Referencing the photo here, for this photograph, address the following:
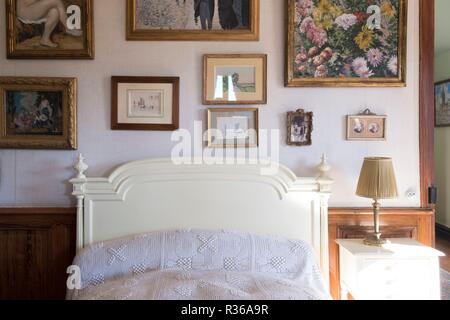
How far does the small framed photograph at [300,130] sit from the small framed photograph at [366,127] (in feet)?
0.86

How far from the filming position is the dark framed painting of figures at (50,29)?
2254mm

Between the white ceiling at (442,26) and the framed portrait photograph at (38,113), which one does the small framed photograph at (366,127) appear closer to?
the white ceiling at (442,26)

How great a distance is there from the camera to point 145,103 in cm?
228

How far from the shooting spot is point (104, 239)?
2.18 metres

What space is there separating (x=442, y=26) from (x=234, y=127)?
286cm

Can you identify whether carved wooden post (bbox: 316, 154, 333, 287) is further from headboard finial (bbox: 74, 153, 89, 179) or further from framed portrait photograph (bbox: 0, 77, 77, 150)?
framed portrait photograph (bbox: 0, 77, 77, 150)

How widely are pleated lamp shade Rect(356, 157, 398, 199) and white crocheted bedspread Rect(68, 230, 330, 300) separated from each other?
0.51 meters

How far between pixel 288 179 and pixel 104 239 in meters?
1.23

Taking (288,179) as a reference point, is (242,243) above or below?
below

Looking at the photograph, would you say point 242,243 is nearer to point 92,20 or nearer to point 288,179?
point 288,179

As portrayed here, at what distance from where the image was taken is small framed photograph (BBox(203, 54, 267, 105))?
228 cm

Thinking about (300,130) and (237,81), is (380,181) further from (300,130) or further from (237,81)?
(237,81)
